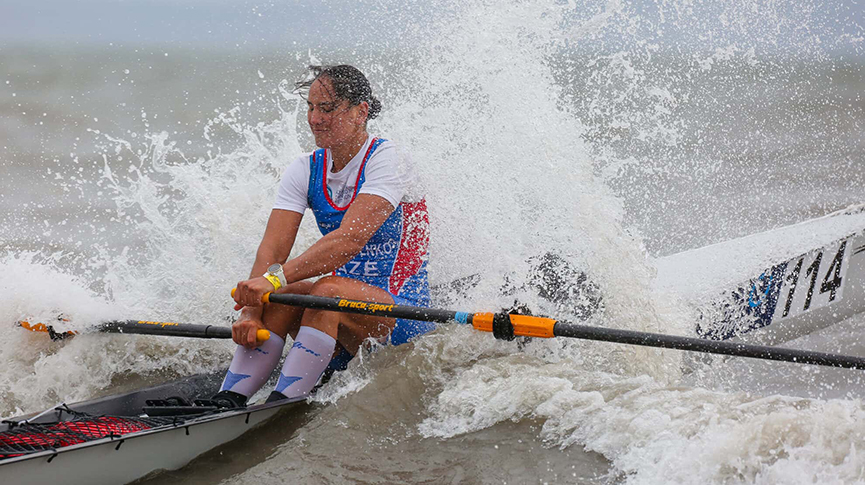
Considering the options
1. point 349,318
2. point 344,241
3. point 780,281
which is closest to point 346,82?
point 344,241

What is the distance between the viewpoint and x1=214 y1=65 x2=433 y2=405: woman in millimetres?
3066

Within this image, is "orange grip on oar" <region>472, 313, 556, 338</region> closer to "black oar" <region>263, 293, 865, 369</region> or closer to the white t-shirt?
"black oar" <region>263, 293, 865, 369</region>

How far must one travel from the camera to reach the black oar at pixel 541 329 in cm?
259

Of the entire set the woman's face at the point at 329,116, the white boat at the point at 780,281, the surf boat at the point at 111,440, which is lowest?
the white boat at the point at 780,281

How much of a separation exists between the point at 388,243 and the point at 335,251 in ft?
1.00

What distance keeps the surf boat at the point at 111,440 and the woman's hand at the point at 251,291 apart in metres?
0.41

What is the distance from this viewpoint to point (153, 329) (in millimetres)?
3463

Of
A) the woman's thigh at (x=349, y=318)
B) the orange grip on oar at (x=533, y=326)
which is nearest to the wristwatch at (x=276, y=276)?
the woman's thigh at (x=349, y=318)

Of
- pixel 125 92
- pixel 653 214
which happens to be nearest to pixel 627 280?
pixel 653 214

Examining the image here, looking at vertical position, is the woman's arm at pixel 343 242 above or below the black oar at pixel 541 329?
above

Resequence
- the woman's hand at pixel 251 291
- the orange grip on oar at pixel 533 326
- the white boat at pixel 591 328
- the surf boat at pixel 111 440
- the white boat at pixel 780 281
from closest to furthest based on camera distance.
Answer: the surf boat at pixel 111 440 → the white boat at pixel 591 328 → the orange grip on oar at pixel 533 326 → the woman's hand at pixel 251 291 → the white boat at pixel 780 281

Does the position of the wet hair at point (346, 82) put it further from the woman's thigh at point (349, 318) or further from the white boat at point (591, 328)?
the white boat at point (591, 328)

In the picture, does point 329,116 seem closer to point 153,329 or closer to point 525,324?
point 525,324

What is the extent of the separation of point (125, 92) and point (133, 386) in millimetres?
13231
